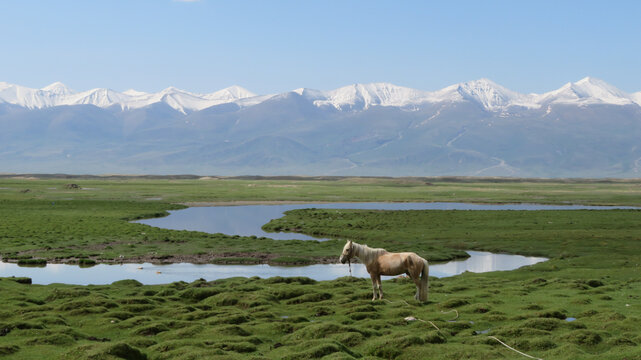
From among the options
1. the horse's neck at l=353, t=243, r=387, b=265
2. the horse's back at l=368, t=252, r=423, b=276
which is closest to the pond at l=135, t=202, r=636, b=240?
the horse's neck at l=353, t=243, r=387, b=265

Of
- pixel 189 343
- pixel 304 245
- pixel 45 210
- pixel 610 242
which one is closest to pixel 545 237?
pixel 610 242

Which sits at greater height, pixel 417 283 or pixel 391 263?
pixel 391 263

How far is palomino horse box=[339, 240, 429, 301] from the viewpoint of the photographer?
24.7m

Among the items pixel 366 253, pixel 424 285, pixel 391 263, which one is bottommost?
pixel 424 285

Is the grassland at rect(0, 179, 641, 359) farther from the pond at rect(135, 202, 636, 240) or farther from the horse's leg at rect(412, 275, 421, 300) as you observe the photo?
the pond at rect(135, 202, 636, 240)

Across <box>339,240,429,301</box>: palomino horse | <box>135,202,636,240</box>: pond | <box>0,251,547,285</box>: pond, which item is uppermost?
<box>339,240,429,301</box>: palomino horse

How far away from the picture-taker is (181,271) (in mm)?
41812

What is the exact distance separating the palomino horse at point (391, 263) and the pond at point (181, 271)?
13769mm

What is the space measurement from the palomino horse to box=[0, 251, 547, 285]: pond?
1377cm

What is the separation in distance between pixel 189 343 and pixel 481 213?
238 ft

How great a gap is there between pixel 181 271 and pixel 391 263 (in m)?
21.2

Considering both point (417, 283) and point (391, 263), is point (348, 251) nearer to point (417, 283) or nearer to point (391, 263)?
point (391, 263)

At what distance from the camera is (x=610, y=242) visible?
5266 centimetres

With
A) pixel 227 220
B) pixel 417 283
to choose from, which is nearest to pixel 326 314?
pixel 417 283
